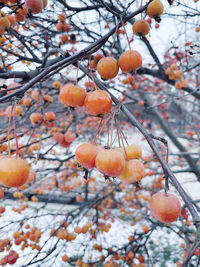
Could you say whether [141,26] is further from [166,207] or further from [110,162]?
[166,207]

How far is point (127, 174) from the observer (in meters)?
1.00

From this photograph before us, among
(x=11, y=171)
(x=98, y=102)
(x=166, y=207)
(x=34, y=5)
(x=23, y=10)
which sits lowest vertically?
(x=166, y=207)

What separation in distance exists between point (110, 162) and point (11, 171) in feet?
1.38

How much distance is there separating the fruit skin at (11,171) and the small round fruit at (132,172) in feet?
1.60

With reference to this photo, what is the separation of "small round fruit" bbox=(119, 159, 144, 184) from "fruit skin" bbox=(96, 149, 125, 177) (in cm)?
10

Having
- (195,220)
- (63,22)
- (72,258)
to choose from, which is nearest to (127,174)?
(195,220)

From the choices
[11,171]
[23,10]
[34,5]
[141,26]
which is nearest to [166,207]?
[11,171]

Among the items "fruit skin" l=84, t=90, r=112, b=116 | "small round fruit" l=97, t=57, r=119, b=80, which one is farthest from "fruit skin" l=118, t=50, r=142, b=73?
"fruit skin" l=84, t=90, r=112, b=116

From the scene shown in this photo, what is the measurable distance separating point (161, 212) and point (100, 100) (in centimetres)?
60

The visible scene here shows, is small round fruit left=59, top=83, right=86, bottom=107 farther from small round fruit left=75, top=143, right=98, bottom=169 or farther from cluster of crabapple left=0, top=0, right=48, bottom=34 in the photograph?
cluster of crabapple left=0, top=0, right=48, bottom=34

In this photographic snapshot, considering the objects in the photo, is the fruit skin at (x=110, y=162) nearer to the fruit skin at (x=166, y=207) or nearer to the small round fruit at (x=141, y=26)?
the fruit skin at (x=166, y=207)

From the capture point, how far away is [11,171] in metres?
0.83

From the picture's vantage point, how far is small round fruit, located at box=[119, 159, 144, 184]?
0.98 metres

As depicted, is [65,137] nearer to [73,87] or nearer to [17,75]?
[17,75]
